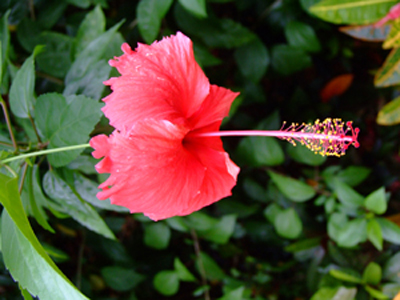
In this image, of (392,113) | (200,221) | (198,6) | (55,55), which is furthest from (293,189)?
(55,55)

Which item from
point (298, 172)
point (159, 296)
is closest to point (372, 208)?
point (298, 172)

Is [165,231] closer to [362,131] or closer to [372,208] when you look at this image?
[372,208]

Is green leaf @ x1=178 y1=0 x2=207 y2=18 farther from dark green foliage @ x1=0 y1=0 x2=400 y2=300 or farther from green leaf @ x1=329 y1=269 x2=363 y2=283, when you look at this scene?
green leaf @ x1=329 y1=269 x2=363 y2=283

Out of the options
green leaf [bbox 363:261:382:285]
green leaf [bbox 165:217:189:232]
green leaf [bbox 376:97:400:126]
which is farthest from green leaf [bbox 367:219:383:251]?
green leaf [bbox 165:217:189:232]

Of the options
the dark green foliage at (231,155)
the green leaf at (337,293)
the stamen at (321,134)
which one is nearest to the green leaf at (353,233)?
the dark green foliage at (231,155)

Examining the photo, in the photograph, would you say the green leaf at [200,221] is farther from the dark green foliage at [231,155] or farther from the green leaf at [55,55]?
the green leaf at [55,55]

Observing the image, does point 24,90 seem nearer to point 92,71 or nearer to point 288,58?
point 92,71
